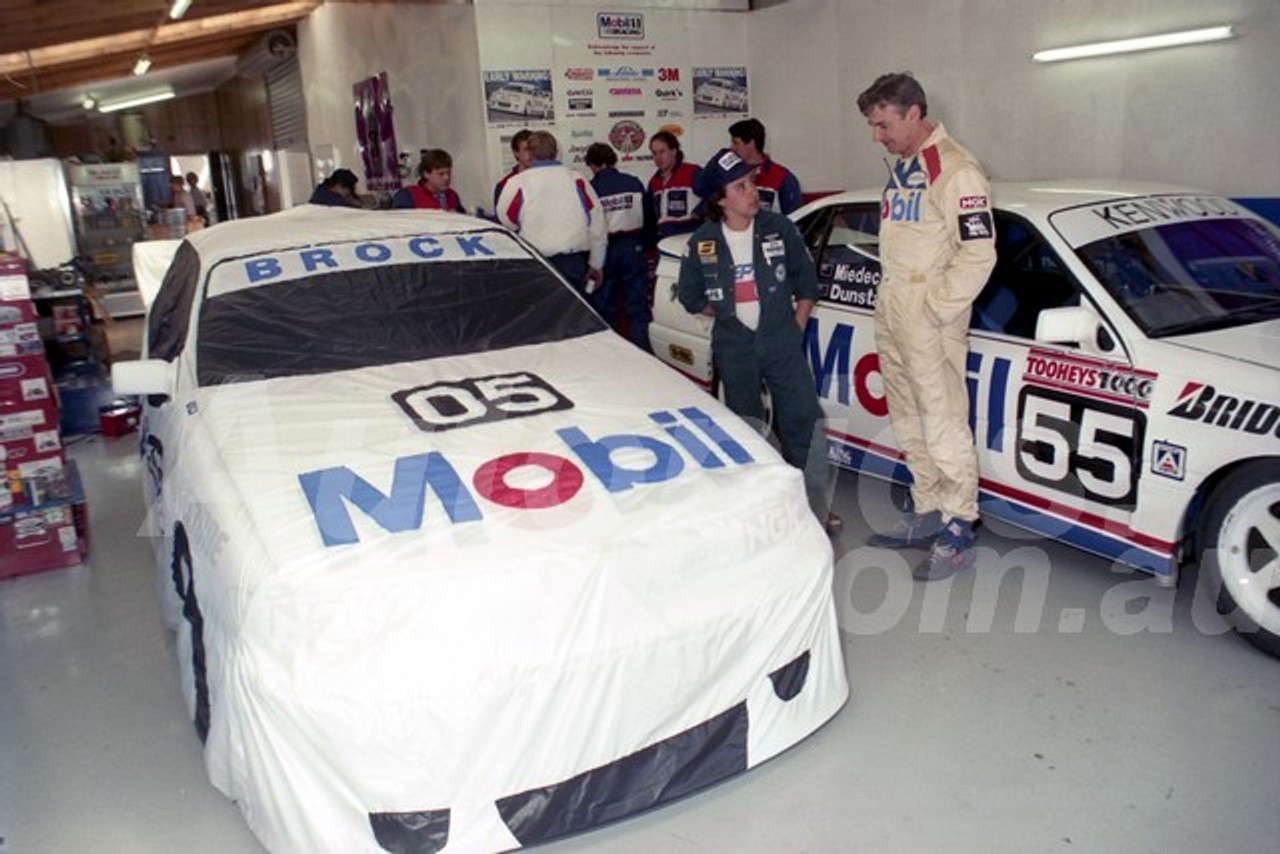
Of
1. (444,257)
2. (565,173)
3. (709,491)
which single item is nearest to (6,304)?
(444,257)

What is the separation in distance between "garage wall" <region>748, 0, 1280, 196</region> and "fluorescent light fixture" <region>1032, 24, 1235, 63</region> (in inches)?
2.3

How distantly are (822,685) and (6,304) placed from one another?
379cm

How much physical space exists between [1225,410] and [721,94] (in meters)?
6.74

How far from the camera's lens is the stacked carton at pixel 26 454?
A: 4.26 m

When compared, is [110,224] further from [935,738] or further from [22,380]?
[935,738]

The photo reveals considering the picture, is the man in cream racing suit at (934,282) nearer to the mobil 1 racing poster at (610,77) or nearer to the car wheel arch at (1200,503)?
the car wheel arch at (1200,503)

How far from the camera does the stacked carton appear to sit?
4262mm

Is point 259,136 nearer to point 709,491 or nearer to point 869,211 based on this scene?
point 869,211

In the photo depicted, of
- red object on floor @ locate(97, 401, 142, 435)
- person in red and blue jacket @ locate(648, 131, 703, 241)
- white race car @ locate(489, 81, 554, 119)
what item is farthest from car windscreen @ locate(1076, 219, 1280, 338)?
red object on floor @ locate(97, 401, 142, 435)

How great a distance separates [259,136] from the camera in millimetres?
19531

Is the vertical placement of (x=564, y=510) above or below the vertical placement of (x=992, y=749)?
above

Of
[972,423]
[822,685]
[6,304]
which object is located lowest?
[822,685]

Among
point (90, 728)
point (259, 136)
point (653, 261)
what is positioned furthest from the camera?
point (259, 136)

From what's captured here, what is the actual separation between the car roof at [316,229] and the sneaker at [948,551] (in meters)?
2.07
